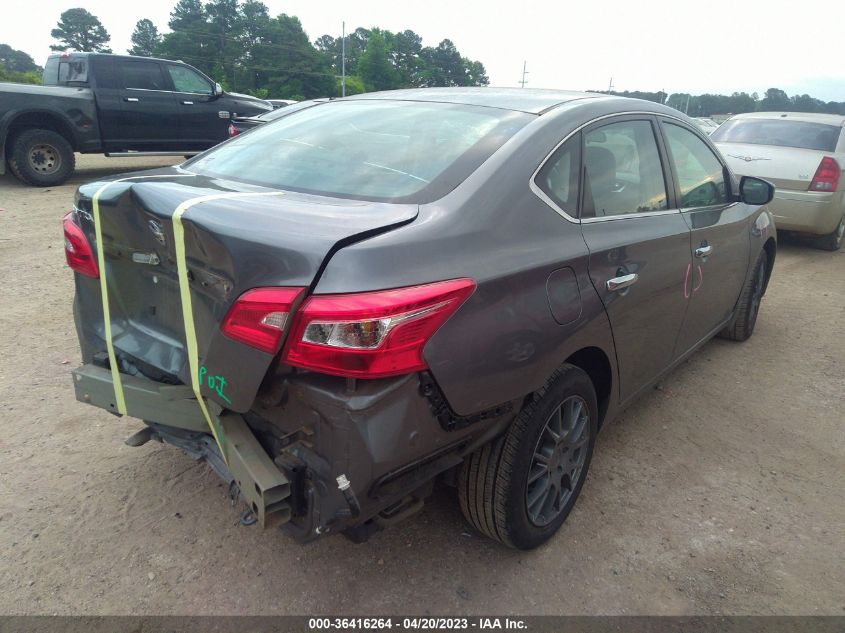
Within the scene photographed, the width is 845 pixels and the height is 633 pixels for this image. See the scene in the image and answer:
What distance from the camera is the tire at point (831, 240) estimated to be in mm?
7746

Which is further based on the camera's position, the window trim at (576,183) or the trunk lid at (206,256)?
the window trim at (576,183)

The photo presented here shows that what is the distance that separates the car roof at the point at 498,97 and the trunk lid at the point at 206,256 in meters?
0.91

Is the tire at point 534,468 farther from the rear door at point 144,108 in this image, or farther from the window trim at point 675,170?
the rear door at point 144,108

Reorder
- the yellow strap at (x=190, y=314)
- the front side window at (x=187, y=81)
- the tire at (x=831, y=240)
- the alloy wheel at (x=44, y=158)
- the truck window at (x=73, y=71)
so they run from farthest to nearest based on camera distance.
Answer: the front side window at (x=187, y=81)
the truck window at (x=73, y=71)
the alloy wheel at (x=44, y=158)
the tire at (x=831, y=240)
the yellow strap at (x=190, y=314)

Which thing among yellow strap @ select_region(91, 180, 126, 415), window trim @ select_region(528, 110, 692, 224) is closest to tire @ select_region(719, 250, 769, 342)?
window trim @ select_region(528, 110, 692, 224)

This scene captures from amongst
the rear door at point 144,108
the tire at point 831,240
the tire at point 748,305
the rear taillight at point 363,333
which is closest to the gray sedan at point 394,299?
the rear taillight at point 363,333

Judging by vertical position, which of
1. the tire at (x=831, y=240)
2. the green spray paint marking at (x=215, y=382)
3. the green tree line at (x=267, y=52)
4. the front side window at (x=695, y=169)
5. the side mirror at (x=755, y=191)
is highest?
the green tree line at (x=267, y=52)

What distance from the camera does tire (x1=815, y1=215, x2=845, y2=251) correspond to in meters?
7.75

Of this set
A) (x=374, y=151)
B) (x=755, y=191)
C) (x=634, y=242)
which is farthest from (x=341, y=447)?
(x=755, y=191)

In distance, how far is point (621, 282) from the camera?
2451mm

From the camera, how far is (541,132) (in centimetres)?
228

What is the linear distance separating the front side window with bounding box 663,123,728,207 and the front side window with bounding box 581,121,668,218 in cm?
23

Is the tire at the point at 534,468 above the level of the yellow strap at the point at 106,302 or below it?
below

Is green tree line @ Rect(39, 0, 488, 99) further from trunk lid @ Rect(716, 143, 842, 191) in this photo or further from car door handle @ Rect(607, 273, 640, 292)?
car door handle @ Rect(607, 273, 640, 292)
